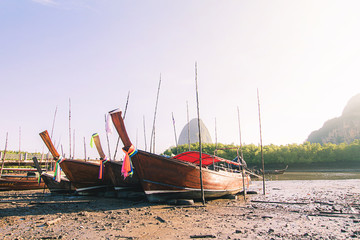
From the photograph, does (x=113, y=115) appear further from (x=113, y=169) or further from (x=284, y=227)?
(x=284, y=227)

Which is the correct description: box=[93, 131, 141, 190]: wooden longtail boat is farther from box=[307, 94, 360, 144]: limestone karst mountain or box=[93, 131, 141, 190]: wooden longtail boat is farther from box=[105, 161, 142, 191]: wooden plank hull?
box=[307, 94, 360, 144]: limestone karst mountain

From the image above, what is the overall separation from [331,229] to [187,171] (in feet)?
16.9

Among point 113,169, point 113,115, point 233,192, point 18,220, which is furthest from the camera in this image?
point 233,192

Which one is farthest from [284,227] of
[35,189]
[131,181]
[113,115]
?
[35,189]

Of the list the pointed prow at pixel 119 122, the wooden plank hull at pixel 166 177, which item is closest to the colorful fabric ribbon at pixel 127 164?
the pointed prow at pixel 119 122

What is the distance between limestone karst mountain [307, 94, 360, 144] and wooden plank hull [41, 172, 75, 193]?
101118mm

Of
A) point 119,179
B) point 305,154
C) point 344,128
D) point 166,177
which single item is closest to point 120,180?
point 119,179

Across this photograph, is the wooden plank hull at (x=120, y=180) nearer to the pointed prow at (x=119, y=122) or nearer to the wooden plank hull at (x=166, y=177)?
the wooden plank hull at (x=166, y=177)

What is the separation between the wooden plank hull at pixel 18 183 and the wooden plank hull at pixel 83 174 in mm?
6227

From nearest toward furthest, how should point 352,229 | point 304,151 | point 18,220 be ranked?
point 352,229, point 18,220, point 304,151

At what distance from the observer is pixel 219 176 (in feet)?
36.2

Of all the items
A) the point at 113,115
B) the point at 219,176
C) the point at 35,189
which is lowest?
the point at 35,189

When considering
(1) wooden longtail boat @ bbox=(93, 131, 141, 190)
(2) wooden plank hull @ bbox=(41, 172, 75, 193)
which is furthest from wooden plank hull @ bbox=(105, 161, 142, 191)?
(2) wooden plank hull @ bbox=(41, 172, 75, 193)

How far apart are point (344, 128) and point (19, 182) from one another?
114683 mm
